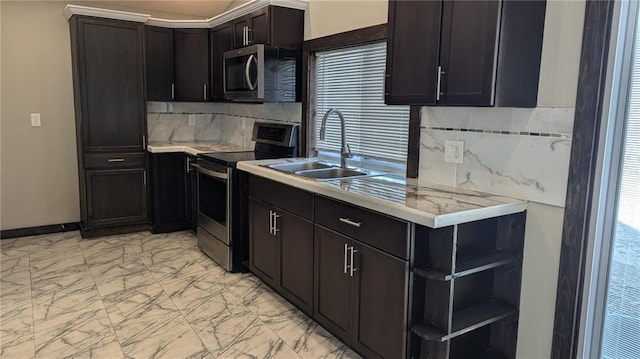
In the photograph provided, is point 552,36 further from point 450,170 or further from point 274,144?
point 274,144

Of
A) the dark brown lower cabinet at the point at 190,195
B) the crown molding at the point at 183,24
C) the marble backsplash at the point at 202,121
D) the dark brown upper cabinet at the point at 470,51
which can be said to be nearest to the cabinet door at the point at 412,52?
the dark brown upper cabinet at the point at 470,51

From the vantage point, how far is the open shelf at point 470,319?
1908mm

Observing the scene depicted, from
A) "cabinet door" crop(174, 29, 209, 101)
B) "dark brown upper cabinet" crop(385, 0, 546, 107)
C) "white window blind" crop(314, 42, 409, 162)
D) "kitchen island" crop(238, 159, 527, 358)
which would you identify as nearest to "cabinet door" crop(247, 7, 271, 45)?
"white window blind" crop(314, 42, 409, 162)

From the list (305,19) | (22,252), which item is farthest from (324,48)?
(22,252)

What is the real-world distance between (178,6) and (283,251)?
3.24 metres

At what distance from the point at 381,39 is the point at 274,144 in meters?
1.48

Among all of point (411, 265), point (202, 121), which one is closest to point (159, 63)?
point (202, 121)

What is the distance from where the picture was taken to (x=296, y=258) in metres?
2.77

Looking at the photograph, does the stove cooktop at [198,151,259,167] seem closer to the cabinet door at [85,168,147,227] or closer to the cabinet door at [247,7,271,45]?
the cabinet door at [247,7,271,45]

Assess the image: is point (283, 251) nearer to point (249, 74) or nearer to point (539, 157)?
point (249, 74)

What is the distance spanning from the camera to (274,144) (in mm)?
3947

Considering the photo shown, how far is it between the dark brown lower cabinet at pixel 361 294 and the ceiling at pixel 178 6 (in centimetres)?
327

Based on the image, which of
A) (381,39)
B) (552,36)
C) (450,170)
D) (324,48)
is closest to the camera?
(552,36)

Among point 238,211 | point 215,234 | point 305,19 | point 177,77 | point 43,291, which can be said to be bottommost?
point 43,291
